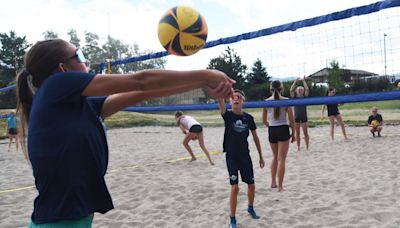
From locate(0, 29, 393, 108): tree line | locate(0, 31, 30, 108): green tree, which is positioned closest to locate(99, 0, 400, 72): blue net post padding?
locate(0, 29, 393, 108): tree line

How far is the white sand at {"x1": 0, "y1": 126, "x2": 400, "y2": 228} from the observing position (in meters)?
3.65

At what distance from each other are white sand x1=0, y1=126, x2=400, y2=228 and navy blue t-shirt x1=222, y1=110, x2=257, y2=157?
2.25ft

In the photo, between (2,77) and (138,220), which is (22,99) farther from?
(2,77)

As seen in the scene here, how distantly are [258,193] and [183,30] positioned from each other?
271 cm

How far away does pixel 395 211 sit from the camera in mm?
3607

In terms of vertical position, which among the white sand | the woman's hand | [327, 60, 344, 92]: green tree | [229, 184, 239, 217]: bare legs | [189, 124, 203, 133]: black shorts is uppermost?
[327, 60, 344, 92]: green tree

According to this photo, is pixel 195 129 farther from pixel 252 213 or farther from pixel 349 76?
pixel 252 213

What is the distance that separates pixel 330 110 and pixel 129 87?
27.0 ft

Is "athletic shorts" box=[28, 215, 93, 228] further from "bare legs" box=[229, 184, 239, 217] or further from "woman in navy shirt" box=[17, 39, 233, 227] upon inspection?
"bare legs" box=[229, 184, 239, 217]

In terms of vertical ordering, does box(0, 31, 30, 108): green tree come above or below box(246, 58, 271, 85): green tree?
above

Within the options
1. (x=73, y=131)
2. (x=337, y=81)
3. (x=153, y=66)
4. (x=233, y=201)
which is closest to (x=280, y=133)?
(x=233, y=201)

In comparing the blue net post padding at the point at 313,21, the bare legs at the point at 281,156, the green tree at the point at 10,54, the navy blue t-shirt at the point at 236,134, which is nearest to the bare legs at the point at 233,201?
the navy blue t-shirt at the point at 236,134

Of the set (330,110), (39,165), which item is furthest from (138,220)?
(330,110)

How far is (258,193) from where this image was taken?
460 centimetres
